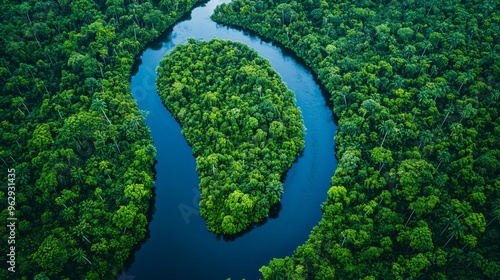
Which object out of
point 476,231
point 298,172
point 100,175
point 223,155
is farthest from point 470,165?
point 100,175

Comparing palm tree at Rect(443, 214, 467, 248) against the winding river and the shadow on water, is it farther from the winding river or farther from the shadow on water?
the shadow on water

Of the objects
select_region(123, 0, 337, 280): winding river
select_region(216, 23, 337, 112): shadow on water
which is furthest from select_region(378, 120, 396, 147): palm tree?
select_region(216, 23, 337, 112): shadow on water

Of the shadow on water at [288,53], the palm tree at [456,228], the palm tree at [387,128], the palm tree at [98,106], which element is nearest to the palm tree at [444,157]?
the palm tree at [387,128]

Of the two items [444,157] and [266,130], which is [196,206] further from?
[444,157]

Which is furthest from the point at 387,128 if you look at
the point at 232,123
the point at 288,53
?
the point at 288,53

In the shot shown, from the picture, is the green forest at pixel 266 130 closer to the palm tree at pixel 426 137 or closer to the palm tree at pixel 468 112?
the palm tree at pixel 426 137

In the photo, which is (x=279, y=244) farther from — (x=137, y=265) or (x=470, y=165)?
(x=470, y=165)
